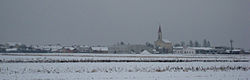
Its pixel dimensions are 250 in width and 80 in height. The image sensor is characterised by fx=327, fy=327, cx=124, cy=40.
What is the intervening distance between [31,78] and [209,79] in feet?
35.1

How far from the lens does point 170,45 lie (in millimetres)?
195125

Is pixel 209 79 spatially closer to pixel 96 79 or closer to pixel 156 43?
pixel 96 79

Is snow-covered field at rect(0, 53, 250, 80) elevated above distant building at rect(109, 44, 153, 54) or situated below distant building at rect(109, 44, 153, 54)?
below

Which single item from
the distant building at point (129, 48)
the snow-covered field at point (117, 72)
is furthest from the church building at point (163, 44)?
the snow-covered field at point (117, 72)

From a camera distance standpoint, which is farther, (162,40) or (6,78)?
(162,40)

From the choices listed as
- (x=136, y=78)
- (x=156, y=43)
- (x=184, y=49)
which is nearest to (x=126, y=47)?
(x=156, y=43)

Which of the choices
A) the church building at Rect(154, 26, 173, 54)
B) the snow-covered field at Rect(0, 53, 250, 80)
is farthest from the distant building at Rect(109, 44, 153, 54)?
the snow-covered field at Rect(0, 53, 250, 80)

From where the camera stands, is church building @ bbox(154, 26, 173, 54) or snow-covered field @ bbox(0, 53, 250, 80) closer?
snow-covered field @ bbox(0, 53, 250, 80)

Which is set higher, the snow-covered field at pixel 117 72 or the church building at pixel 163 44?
the church building at pixel 163 44

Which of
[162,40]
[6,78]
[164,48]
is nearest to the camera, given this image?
[6,78]

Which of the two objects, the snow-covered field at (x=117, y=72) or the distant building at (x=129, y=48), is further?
the distant building at (x=129, y=48)

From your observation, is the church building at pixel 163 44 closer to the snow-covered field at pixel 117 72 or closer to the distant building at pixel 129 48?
the distant building at pixel 129 48

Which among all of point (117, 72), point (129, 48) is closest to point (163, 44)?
point (129, 48)

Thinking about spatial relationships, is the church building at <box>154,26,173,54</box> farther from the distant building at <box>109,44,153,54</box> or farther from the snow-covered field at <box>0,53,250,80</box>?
the snow-covered field at <box>0,53,250,80</box>
